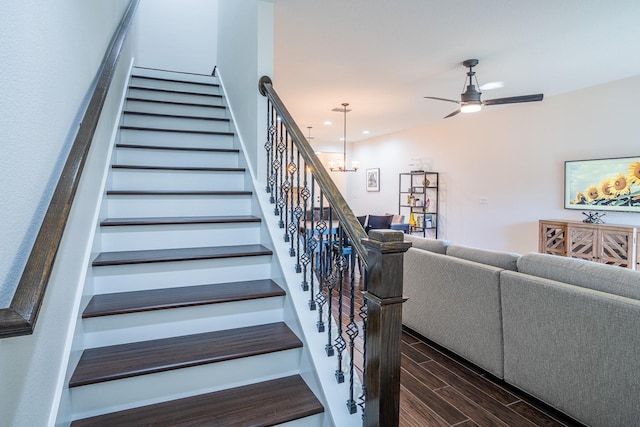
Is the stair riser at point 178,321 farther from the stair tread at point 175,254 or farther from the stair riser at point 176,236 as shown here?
the stair riser at point 176,236

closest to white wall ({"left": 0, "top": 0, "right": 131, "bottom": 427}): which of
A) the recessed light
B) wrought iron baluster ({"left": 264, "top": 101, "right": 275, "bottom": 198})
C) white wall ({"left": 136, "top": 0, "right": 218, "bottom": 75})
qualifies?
wrought iron baluster ({"left": 264, "top": 101, "right": 275, "bottom": 198})

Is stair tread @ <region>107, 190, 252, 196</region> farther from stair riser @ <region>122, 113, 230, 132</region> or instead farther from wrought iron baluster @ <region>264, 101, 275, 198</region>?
stair riser @ <region>122, 113, 230, 132</region>

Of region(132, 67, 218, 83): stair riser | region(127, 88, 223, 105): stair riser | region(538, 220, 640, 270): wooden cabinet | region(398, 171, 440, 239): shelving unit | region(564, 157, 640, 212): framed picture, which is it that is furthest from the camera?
region(398, 171, 440, 239): shelving unit

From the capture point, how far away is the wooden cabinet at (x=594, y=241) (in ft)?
13.0

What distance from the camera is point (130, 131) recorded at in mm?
3041

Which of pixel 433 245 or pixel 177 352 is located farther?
pixel 433 245

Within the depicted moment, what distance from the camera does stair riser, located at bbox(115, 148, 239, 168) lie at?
2.83 meters

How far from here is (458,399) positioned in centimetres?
224

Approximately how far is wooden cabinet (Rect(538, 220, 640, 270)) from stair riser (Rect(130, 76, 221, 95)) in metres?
4.83

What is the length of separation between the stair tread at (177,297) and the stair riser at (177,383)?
0.34 metres

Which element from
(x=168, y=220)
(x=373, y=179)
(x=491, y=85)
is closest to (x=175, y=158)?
(x=168, y=220)

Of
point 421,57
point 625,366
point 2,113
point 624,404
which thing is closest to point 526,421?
point 624,404

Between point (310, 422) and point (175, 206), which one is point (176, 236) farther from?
point (310, 422)

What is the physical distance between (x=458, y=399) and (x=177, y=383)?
1.74 meters
